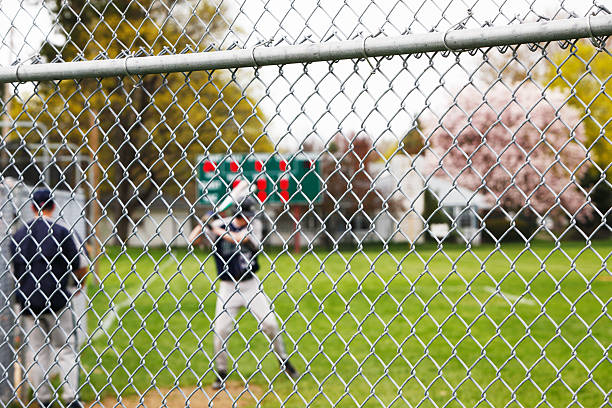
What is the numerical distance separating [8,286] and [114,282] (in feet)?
37.5

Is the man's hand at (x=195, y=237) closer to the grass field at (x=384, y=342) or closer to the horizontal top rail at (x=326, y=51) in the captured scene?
the grass field at (x=384, y=342)

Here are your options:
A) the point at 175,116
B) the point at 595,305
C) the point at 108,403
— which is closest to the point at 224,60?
the point at 108,403

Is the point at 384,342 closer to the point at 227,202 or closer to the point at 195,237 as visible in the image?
the point at 227,202

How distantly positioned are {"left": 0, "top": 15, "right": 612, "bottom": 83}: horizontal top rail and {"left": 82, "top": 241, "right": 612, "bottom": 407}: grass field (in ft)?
2.01

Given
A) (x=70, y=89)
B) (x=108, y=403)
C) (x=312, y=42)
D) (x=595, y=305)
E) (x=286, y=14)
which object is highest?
(x=70, y=89)

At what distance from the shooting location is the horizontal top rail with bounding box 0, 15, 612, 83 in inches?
69.1

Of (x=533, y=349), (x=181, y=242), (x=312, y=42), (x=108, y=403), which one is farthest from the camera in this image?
(x=181, y=242)

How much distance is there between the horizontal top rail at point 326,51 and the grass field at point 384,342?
24.1 inches

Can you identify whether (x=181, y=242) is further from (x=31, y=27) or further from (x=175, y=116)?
(x=31, y=27)

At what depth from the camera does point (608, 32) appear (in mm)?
1729

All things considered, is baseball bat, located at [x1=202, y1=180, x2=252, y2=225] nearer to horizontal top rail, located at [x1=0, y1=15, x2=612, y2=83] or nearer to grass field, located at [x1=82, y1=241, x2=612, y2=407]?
grass field, located at [x1=82, y1=241, x2=612, y2=407]

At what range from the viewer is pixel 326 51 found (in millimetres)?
2002

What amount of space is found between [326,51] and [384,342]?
6655 mm

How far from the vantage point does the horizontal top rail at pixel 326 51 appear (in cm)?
175
